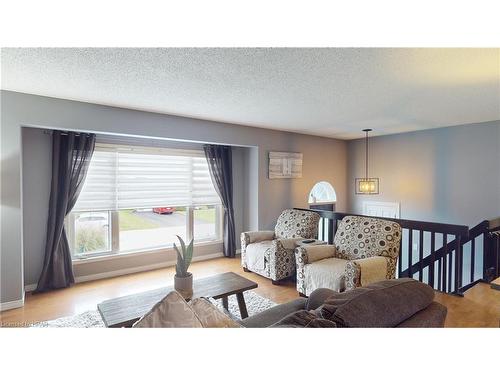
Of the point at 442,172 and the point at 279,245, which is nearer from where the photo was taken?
the point at 279,245

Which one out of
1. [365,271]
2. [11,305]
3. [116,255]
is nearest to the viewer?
[365,271]

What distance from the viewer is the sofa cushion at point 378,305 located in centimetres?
94

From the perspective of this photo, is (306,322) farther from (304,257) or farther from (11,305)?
(11,305)

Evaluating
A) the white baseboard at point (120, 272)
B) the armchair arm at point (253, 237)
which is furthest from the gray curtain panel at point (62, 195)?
the armchair arm at point (253, 237)

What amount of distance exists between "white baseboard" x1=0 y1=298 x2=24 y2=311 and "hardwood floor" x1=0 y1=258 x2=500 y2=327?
0.05 meters

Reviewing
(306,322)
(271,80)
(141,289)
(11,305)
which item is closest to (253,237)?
(141,289)

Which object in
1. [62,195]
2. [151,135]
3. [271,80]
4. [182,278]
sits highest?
[271,80]

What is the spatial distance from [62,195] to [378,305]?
3519 millimetres

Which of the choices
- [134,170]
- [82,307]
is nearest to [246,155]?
[134,170]

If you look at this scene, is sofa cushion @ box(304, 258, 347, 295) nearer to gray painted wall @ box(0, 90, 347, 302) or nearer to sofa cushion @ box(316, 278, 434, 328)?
sofa cushion @ box(316, 278, 434, 328)

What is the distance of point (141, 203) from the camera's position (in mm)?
3854

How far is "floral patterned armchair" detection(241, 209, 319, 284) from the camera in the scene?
10.9 ft
